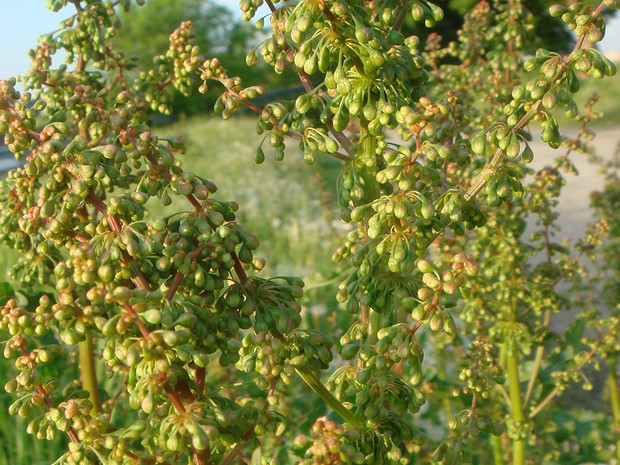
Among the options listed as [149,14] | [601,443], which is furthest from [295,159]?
[149,14]

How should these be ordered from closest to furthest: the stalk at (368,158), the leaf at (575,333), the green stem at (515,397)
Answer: the stalk at (368,158)
the green stem at (515,397)
the leaf at (575,333)

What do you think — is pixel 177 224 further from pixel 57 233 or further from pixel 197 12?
pixel 197 12

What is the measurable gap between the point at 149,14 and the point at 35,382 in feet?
125

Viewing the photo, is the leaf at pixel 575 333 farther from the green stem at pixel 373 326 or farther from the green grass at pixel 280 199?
the green stem at pixel 373 326

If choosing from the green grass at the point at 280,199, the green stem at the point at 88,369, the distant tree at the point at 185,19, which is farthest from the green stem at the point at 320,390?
the distant tree at the point at 185,19

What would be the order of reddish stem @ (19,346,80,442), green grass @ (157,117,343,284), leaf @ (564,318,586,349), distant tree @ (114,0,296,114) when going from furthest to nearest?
distant tree @ (114,0,296,114)
green grass @ (157,117,343,284)
leaf @ (564,318,586,349)
reddish stem @ (19,346,80,442)

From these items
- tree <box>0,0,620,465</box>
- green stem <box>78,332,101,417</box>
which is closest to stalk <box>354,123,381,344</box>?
tree <box>0,0,620,465</box>

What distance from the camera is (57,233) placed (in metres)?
1.10

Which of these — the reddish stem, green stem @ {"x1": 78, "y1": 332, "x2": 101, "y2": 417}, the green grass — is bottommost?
the reddish stem

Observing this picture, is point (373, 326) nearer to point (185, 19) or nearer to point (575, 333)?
point (575, 333)

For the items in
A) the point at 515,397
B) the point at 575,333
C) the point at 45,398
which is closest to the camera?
the point at 45,398

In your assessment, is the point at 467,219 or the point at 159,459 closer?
the point at 159,459

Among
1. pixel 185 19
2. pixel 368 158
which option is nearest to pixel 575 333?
pixel 368 158

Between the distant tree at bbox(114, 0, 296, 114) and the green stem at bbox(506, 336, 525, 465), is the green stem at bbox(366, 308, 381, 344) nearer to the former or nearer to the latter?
the green stem at bbox(506, 336, 525, 465)
